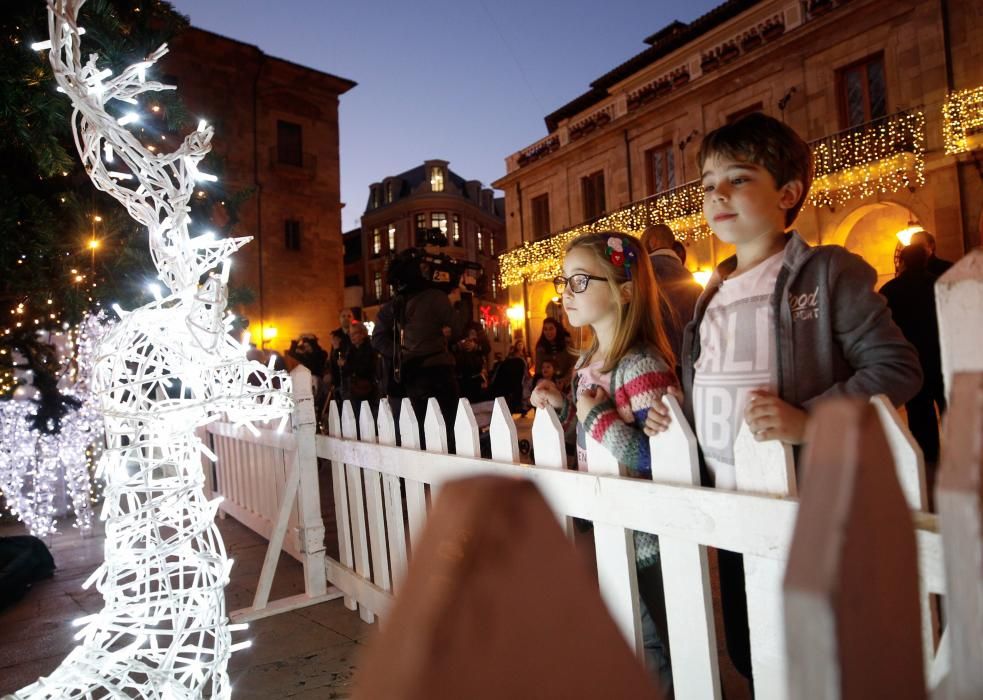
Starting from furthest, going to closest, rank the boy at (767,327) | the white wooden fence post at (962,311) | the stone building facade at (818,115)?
the stone building facade at (818,115)
the boy at (767,327)
the white wooden fence post at (962,311)

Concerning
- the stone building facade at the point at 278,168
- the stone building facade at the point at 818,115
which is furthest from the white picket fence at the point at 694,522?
the stone building facade at the point at 278,168

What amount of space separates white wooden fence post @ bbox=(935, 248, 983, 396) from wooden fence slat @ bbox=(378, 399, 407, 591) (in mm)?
2099

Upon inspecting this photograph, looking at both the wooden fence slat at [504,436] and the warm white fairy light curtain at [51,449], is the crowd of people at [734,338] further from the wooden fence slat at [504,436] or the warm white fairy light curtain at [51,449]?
the warm white fairy light curtain at [51,449]

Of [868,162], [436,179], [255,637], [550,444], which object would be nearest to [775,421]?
[550,444]

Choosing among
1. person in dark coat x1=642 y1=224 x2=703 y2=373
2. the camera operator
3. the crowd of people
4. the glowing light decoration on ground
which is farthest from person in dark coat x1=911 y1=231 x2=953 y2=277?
the glowing light decoration on ground

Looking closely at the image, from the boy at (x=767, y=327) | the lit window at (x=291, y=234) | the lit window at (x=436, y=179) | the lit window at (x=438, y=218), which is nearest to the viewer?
the boy at (x=767, y=327)

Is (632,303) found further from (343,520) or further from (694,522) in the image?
(343,520)

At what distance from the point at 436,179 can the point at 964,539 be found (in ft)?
143

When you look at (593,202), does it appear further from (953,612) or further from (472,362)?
(953,612)

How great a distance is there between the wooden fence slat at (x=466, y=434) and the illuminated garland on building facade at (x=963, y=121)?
1370 centimetres

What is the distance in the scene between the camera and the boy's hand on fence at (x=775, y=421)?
3.95ft

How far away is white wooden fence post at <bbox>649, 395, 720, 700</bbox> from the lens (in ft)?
4.58

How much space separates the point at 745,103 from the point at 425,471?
16540mm

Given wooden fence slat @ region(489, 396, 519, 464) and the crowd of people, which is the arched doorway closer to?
the crowd of people
